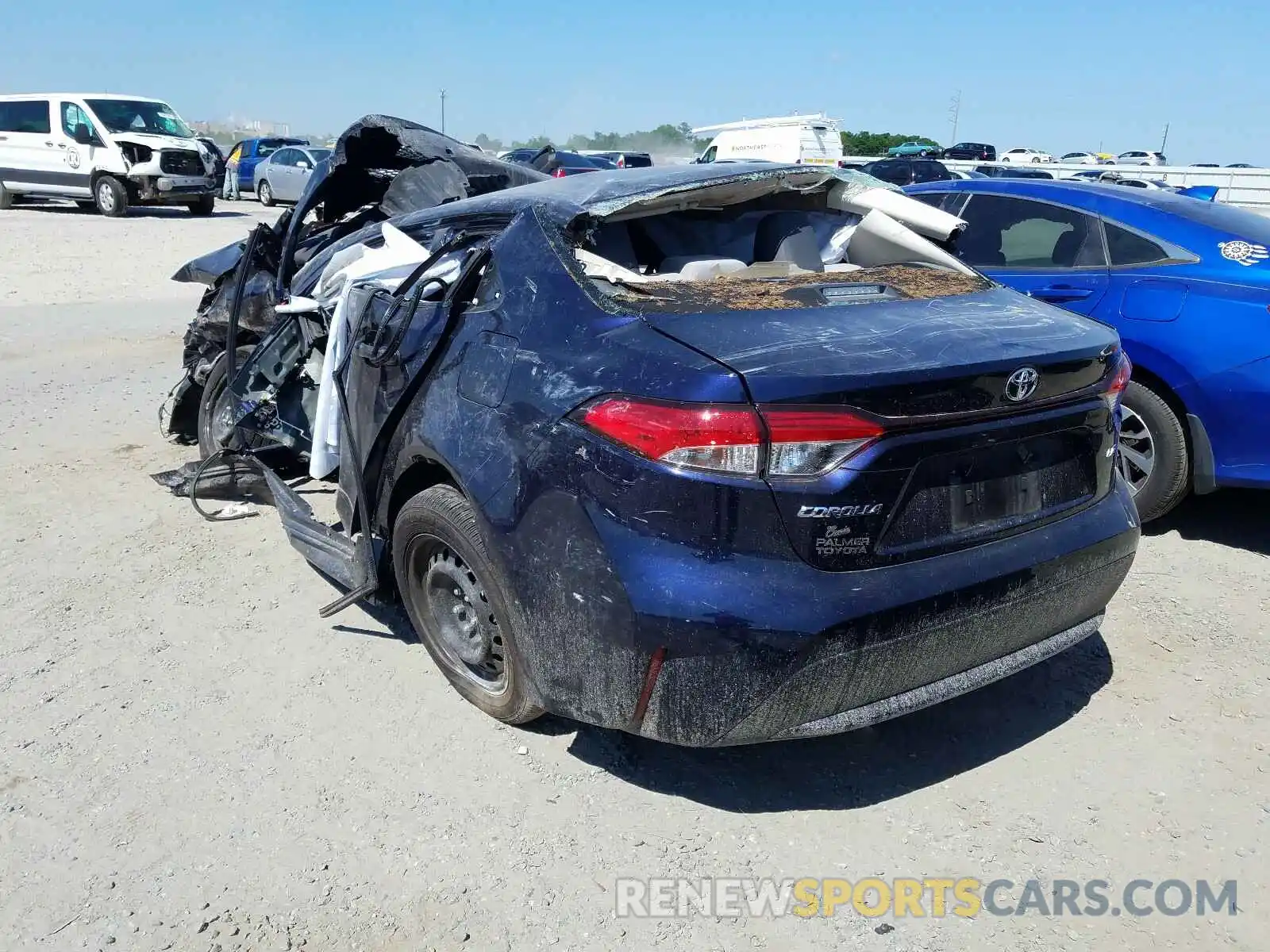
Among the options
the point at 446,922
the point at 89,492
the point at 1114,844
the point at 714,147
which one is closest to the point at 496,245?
the point at 446,922

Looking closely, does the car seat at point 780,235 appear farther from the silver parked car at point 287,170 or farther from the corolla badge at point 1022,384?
the silver parked car at point 287,170

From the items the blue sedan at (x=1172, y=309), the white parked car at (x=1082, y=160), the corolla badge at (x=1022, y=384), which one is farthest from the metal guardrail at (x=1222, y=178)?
the corolla badge at (x=1022, y=384)

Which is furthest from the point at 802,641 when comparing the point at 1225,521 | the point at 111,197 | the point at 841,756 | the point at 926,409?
the point at 111,197

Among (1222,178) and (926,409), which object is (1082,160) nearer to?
(1222,178)

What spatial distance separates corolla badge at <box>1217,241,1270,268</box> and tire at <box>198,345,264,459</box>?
4800mm

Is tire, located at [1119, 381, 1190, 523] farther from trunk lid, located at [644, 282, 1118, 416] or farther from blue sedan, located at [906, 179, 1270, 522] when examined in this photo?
trunk lid, located at [644, 282, 1118, 416]

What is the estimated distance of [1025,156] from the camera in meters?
43.5

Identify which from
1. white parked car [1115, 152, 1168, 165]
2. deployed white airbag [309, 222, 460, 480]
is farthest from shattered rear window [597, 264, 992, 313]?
white parked car [1115, 152, 1168, 165]

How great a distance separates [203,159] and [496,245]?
20.3m

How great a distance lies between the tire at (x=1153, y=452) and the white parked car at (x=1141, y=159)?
41.9 meters

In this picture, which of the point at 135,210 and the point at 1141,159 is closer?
the point at 135,210

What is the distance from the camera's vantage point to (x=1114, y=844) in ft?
8.70

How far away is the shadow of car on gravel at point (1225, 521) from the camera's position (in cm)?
473

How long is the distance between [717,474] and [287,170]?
25726mm
